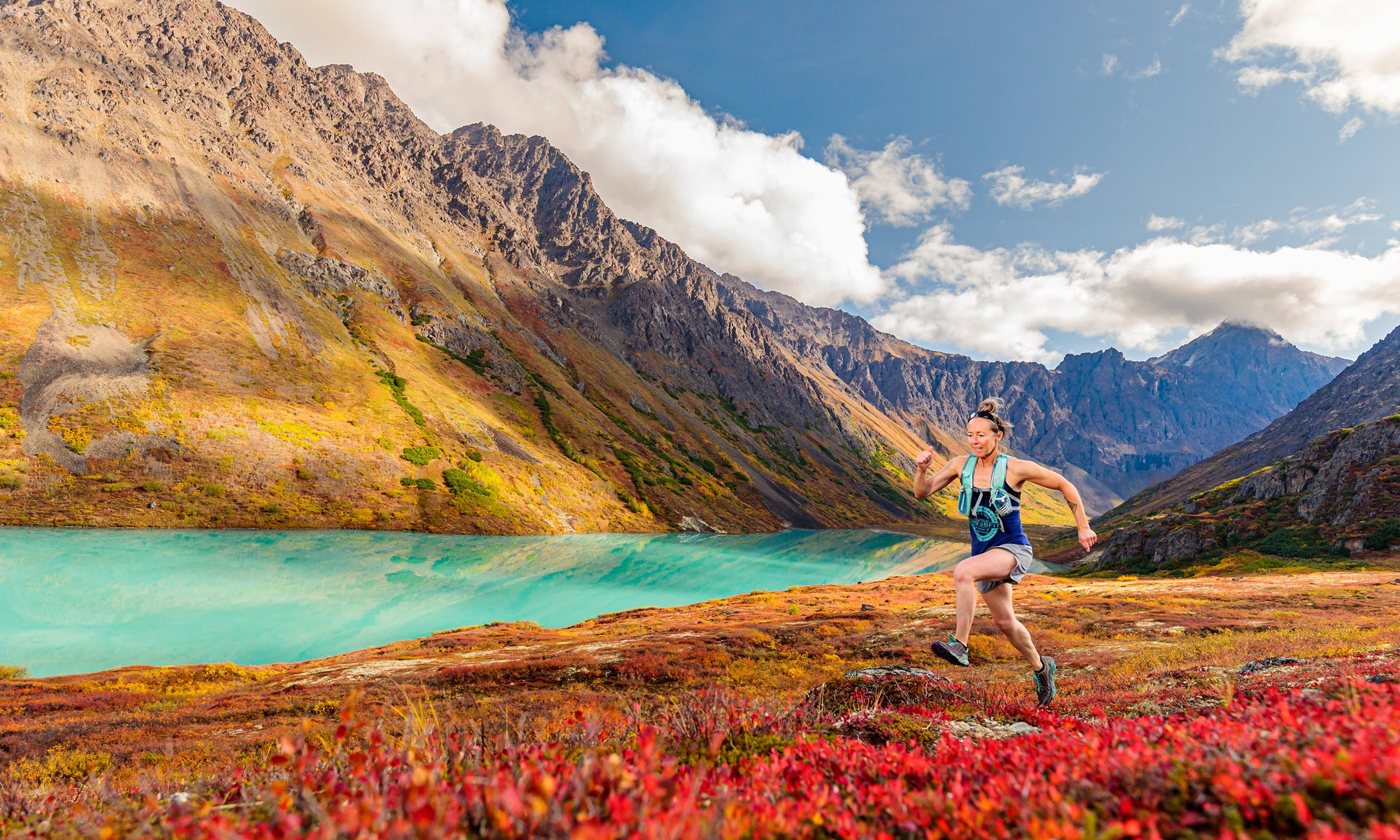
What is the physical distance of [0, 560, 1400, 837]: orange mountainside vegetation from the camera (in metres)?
2.24

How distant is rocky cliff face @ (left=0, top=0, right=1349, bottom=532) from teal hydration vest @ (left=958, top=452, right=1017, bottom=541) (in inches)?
2281

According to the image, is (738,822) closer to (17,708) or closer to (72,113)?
(17,708)

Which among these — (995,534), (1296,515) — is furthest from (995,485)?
(1296,515)

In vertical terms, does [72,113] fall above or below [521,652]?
above

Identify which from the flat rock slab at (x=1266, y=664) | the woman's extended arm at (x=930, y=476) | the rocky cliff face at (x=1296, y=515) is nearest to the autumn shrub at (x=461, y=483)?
the woman's extended arm at (x=930, y=476)

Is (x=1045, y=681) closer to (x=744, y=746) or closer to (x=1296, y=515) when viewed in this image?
(x=744, y=746)

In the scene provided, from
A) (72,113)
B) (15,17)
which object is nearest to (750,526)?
(72,113)

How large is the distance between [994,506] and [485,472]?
2809 inches

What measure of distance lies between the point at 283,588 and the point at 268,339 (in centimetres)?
5578

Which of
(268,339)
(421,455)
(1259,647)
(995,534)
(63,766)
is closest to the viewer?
(995,534)

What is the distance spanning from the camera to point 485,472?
70562mm

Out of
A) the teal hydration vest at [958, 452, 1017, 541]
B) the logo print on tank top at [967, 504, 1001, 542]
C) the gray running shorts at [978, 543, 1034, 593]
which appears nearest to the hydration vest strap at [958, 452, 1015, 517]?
the teal hydration vest at [958, 452, 1017, 541]

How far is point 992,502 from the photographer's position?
7234 mm

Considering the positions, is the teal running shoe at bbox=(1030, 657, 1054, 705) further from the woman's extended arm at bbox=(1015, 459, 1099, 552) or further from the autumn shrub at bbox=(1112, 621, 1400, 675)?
the autumn shrub at bbox=(1112, 621, 1400, 675)
